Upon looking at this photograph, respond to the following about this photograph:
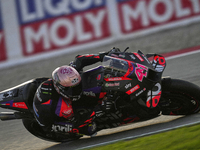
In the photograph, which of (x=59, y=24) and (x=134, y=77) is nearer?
(x=134, y=77)

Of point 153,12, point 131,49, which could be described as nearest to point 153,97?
point 131,49

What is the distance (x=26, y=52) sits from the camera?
919 centimetres

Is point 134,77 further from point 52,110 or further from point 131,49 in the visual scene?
point 131,49

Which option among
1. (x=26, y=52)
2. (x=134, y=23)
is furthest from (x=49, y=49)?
(x=134, y=23)

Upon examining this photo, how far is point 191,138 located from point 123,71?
42.0 inches

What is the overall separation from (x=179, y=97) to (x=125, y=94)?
31.1 inches

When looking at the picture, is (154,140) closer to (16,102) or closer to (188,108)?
(188,108)

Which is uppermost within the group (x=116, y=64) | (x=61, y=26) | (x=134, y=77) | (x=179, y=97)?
(x=61, y=26)

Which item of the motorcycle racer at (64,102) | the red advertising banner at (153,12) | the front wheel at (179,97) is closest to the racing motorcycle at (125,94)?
the front wheel at (179,97)

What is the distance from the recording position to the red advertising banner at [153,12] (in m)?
8.82

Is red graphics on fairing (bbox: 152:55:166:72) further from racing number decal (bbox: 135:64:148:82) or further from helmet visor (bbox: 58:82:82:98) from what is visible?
helmet visor (bbox: 58:82:82:98)

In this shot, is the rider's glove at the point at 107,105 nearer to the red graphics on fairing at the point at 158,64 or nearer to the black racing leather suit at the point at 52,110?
the black racing leather suit at the point at 52,110

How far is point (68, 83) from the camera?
362 centimetres

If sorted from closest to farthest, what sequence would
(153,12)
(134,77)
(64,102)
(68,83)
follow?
1. (134,77)
2. (68,83)
3. (64,102)
4. (153,12)
